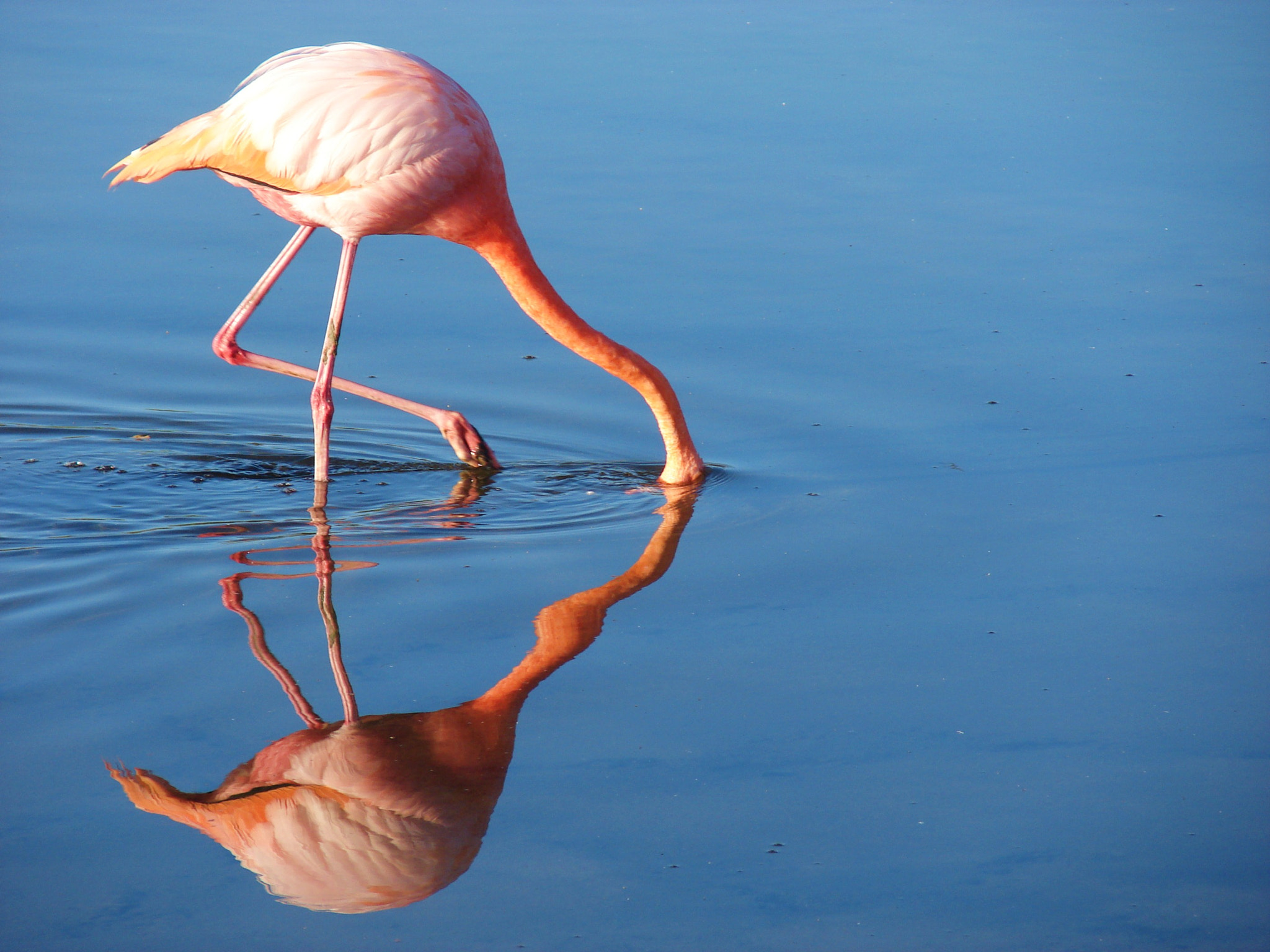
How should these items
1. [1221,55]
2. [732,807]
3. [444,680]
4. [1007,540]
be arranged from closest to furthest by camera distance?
1. [732,807]
2. [444,680]
3. [1007,540]
4. [1221,55]

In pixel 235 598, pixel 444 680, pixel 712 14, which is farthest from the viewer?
pixel 712 14

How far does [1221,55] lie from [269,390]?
9432mm

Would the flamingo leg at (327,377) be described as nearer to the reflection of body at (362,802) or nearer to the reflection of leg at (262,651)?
the reflection of leg at (262,651)

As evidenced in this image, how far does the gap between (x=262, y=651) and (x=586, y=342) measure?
218 cm

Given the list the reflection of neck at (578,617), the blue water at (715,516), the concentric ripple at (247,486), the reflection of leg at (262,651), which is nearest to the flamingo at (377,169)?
the concentric ripple at (247,486)

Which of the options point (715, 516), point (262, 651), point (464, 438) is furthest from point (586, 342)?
point (262, 651)

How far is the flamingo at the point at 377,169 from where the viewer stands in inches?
216

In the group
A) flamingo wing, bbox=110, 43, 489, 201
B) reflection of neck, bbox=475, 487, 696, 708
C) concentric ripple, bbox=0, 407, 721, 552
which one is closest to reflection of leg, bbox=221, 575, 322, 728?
reflection of neck, bbox=475, 487, 696, 708

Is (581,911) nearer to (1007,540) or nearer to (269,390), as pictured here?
(1007,540)

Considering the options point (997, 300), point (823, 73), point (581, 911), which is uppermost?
point (823, 73)

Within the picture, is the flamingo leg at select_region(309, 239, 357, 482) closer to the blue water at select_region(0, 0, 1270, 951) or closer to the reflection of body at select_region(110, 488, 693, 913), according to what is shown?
the blue water at select_region(0, 0, 1270, 951)

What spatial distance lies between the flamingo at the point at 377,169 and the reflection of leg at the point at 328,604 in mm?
426

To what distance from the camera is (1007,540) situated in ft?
17.9

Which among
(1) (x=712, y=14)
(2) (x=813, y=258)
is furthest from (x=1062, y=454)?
(1) (x=712, y=14)
